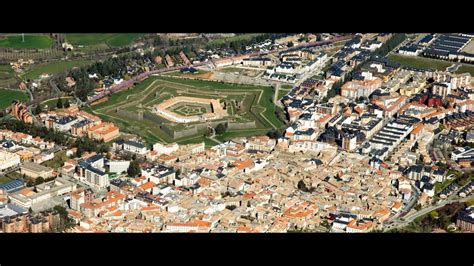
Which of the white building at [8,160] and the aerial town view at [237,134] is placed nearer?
the aerial town view at [237,134]

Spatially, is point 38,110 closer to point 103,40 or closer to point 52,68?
point 52,68

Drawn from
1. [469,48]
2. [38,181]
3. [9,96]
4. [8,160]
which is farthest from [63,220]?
[469,48]

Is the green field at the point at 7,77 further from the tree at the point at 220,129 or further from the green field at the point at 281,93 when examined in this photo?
the green field at the point at 281,93

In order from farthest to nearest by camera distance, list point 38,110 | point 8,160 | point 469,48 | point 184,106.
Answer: point 469,48 → point 184,106 → point 38,110 → point 8,160

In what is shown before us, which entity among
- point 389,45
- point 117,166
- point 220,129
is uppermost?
point 389,45

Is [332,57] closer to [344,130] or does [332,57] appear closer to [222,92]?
[222,92]

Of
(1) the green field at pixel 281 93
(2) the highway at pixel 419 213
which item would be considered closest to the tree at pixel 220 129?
(1) the green field at pixel 281 93

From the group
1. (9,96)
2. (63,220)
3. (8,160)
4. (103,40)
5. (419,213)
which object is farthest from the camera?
(103,40)

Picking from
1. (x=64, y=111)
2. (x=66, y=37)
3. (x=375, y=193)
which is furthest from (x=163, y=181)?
(x=66, y=37)
